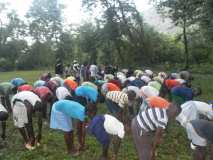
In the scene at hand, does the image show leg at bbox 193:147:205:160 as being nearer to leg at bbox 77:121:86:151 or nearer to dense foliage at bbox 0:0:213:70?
leg at bbox 77:121:86:151

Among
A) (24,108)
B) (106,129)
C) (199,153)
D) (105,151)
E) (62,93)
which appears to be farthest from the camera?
(62,93)

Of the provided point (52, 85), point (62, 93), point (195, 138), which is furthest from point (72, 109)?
point (52, 85)

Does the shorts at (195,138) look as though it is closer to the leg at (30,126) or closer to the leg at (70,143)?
the leg at (70,143)

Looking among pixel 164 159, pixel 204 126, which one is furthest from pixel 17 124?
pixel 204 126

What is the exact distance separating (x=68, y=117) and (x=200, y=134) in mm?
3119

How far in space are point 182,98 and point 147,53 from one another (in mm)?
22597

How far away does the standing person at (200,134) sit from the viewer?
254 inches

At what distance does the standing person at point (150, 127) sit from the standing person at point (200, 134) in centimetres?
39

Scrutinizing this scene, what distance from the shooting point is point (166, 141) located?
10.1 metres

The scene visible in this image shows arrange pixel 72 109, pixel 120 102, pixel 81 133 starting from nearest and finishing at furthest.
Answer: pixel 72 109
pixel 81 133
pixel 120 102

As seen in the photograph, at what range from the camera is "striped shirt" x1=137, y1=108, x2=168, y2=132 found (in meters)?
6.61

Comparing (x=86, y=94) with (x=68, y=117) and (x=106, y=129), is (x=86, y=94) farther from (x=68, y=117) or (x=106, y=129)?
(x=106, y=129)

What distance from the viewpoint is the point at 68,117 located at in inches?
339

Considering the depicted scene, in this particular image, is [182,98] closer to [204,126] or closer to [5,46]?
[204,126]
